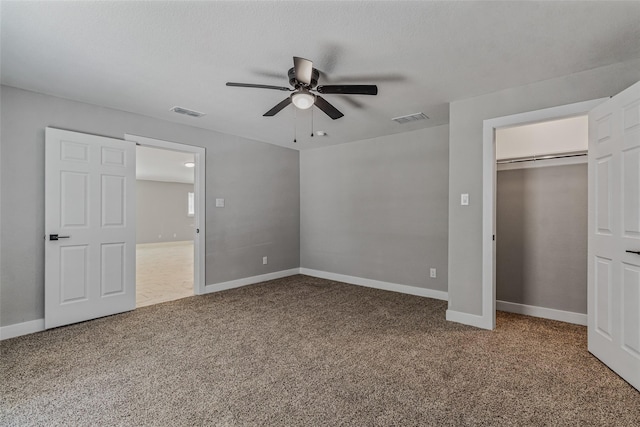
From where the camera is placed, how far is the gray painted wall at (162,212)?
1082 cm

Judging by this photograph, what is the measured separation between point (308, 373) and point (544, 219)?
3.11 metres

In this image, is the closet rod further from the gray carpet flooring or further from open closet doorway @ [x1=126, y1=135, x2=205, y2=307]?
open closet doorway @ [x1=126, y1=135, x2=205, y2=307]

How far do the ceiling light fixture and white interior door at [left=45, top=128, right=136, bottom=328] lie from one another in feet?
7.91

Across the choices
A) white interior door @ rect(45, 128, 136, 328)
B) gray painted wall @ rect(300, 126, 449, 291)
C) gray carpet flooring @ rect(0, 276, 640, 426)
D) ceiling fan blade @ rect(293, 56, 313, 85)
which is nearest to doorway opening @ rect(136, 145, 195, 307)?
white interior door @ rect(45, 128, 136, 328)

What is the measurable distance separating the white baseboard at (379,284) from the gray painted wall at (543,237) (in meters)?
0.81

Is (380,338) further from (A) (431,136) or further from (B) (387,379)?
(A) (431,136)

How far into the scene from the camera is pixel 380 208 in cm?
484

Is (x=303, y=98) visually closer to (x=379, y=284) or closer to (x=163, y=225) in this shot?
(x=379, y=284)

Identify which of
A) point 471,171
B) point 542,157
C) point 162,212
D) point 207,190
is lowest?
point 162,212

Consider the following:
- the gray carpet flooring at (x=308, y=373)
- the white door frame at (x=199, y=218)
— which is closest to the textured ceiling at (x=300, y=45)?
the white door frame at (x=199, y=218)

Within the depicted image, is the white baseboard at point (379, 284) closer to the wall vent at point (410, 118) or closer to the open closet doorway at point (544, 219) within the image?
the open closet doorway at point (544, 219)

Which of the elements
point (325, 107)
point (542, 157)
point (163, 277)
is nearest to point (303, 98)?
point (325, 107)

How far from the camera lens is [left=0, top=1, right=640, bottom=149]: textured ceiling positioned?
6.07 feet

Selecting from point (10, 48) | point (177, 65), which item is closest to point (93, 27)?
point (177, 65)
